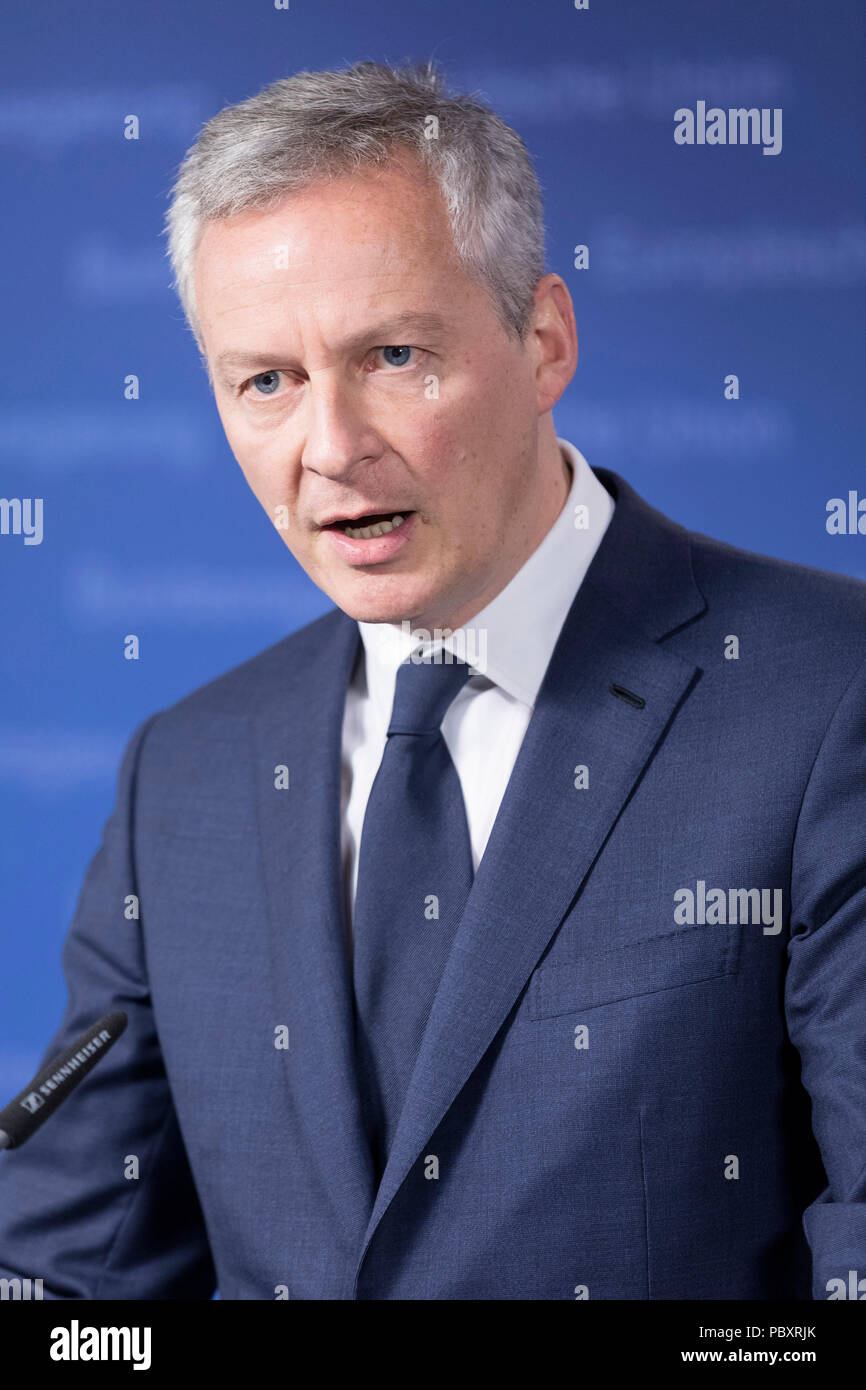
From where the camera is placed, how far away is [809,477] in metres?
1.78

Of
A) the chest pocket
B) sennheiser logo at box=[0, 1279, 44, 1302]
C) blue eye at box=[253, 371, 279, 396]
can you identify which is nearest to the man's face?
blue eye at box=[253, 371, 279, 396]

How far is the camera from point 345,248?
1.17 meters

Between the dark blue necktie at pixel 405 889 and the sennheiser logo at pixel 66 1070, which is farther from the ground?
the dark blue necktie at pixel 405 889

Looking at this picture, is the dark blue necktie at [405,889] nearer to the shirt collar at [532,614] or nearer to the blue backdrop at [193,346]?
the shirt collar at [532,614]

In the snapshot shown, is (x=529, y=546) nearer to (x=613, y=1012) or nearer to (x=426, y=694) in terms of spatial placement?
(x=426, y=694)

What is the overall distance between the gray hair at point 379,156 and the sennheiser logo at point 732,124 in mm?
439

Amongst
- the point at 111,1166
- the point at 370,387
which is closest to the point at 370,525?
the point at 370,387

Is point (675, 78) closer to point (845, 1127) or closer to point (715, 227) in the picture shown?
point (715, 227)

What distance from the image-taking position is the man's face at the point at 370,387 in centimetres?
117

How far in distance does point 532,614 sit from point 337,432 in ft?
0.88

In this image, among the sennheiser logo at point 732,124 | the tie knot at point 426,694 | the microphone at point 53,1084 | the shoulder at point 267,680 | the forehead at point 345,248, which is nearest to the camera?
the microphone at point 53,1084

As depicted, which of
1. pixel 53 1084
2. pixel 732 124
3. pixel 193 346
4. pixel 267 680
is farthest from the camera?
pixel 193 346

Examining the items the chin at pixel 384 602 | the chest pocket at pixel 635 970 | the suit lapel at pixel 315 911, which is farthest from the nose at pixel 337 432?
the chest pocket at pixel 635 970
